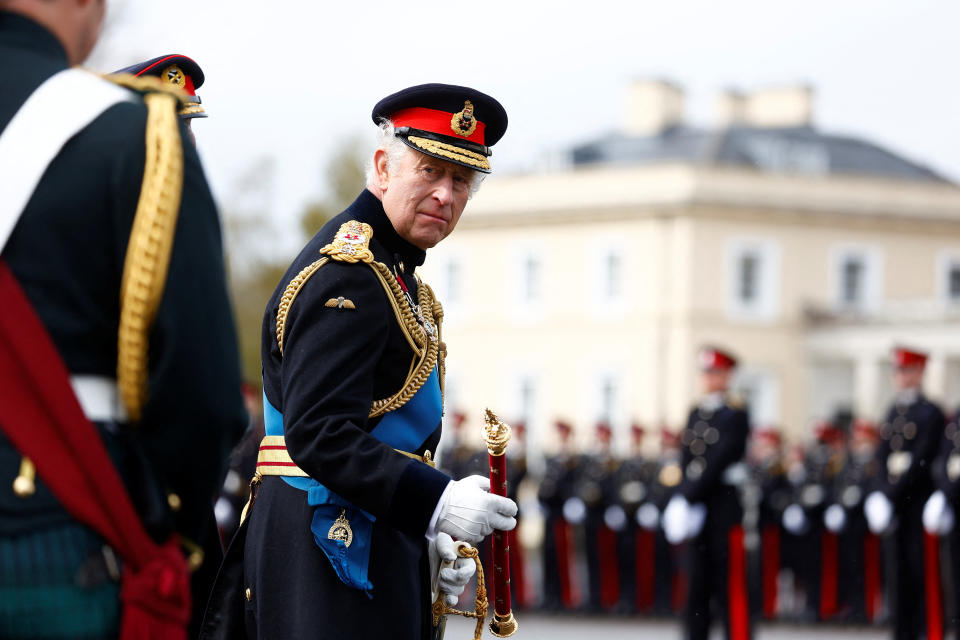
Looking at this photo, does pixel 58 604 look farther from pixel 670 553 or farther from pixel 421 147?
pixel 670 553

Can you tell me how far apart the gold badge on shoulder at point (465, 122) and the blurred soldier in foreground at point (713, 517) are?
7.90 meters

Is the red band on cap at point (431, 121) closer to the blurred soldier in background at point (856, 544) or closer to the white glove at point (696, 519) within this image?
the white glove at point (696, 519)

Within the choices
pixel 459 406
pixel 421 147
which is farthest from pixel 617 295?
pixel 421 147

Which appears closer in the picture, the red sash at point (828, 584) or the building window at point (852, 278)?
the red sash at point (828, 584)

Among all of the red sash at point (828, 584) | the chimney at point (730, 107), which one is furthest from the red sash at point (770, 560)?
the chimney at point (730, 107)

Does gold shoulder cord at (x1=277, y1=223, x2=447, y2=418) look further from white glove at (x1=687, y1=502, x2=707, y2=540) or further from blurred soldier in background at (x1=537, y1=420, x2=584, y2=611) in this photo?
blurred soldier in background at (x1=537, y1=420, x2=584, y2=611)

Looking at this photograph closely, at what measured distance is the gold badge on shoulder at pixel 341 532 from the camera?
13.5 feet

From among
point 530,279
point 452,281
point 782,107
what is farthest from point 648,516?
point 782,107

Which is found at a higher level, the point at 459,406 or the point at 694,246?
the point at 694,246

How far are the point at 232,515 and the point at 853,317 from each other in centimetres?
3648

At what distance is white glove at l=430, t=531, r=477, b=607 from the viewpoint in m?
4.19

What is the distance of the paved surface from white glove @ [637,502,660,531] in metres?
1.22

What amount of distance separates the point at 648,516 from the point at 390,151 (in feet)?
52.8

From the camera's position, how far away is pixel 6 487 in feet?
9.43
